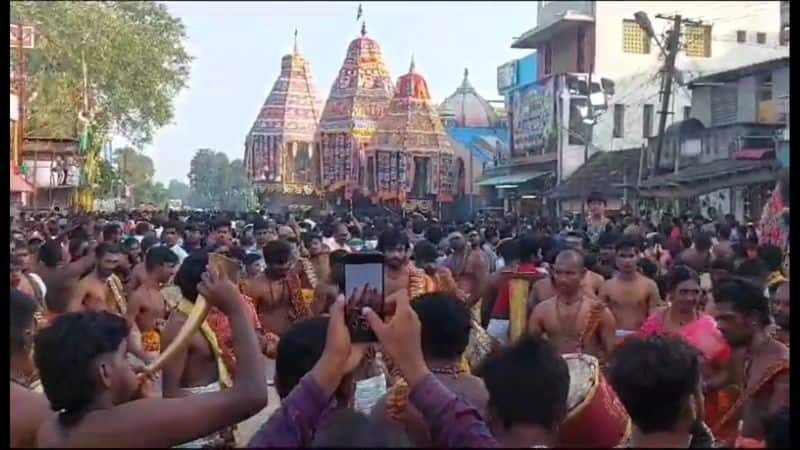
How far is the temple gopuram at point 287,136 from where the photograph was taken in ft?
74.9

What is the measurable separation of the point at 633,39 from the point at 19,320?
3003 cm

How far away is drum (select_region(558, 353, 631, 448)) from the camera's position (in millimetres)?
3320

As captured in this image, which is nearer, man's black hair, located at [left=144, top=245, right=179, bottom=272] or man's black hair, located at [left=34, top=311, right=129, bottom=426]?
man's black hair, located at [left=34, top=311, right=129, bottom=426]

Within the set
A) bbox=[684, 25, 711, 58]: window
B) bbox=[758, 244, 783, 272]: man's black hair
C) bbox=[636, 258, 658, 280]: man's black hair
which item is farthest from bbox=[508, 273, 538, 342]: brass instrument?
bbox=[684, 25, 711, 58]: window

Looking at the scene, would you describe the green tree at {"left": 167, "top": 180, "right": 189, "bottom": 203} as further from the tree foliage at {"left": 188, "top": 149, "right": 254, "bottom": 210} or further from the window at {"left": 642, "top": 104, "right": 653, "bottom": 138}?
the window at {"left": 642, "top": 104, "right": 653, "bottom": 138}

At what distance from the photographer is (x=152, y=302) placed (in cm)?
612

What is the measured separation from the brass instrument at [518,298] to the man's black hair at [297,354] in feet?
9.99

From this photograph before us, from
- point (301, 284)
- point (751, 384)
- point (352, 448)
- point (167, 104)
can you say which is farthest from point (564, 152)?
point (352, 448)

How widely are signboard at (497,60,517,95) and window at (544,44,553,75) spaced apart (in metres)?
1.13

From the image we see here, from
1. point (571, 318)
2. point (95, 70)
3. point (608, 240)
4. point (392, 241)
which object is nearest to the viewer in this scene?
point (571, 318)

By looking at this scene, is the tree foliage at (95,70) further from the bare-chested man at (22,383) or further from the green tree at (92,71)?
the bare-chested man at (22,383)

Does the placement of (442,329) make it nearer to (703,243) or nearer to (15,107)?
(703,243)

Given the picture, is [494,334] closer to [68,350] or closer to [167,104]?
[68,350]

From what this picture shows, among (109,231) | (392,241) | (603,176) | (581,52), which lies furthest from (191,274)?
Answer: (581,52)
